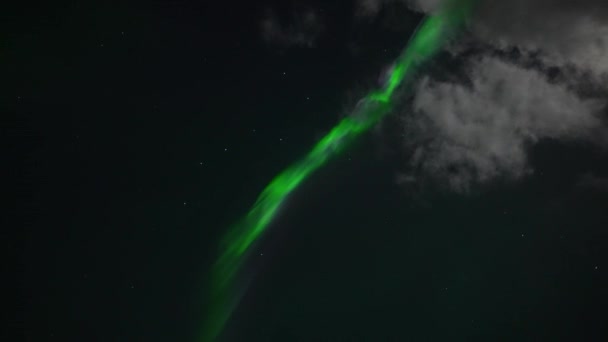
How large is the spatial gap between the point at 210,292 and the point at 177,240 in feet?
2.44

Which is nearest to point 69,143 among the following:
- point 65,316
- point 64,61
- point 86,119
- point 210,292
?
point 86,119

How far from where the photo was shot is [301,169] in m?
4.87

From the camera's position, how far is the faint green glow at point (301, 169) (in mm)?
4723

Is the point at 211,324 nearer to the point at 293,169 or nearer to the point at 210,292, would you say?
the point at 210,292

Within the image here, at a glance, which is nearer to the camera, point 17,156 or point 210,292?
point 17,156

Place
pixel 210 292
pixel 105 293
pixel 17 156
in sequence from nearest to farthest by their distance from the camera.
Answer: pixel 17 156
pixel 105 293
pixel 210 292

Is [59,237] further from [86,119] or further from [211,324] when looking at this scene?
[211,324]

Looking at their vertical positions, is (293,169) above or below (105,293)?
below

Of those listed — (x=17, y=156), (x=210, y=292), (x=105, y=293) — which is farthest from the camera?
(x=210, y=292)

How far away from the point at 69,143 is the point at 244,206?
200cm

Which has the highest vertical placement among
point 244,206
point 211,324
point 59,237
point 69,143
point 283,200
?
point 69,143

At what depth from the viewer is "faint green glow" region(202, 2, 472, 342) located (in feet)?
15.5

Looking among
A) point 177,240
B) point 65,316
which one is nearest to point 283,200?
point 177,240

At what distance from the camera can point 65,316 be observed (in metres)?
4.26
